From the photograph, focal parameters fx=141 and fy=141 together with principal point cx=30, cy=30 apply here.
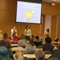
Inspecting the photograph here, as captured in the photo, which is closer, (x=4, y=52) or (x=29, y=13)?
(x=4, y=52)

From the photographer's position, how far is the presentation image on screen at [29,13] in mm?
11125

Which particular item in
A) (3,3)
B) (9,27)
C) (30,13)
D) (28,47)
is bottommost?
(28,47)

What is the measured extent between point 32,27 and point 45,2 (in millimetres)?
2583

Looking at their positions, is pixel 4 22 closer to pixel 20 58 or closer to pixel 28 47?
pixel 28 47

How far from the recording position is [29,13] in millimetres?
11430

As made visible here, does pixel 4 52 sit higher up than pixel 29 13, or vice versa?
pixel 29 13

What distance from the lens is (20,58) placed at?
7.80 feet

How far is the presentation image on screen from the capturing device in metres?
11.1

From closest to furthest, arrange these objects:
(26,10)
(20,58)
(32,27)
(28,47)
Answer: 1. (20,58)
2. (28,47)
3. (26,10)
4. (32,27)

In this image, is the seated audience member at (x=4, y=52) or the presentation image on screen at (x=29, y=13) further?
the presentation image on screen at (x=29, y=13)

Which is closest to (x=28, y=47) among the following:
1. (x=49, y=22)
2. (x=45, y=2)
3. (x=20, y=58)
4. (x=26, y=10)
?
(x=20, y=58)

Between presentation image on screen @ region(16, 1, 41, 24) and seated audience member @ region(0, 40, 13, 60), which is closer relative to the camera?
seated audience member @ region(0, 40, 13, 60)

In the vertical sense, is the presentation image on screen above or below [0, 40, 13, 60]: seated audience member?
above

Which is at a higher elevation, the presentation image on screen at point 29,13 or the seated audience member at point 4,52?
the presentation image on screen at point 29,13
